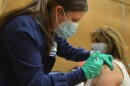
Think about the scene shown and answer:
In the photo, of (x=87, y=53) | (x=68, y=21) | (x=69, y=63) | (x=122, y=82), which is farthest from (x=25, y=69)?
(x=69, y=63)

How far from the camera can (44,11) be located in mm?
1188

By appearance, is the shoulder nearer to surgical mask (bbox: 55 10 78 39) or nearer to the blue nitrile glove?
surgical mask (bbox: 55 10 78 39)

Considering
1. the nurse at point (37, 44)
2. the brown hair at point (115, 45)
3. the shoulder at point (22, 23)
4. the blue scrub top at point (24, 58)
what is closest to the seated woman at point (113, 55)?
the brown hair at point (115, 45)

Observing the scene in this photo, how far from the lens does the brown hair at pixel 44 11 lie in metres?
1.17

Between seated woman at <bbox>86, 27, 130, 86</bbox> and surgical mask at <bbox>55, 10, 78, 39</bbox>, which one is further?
seated woman at <bbox>86, 27, 130, 86</bbox>

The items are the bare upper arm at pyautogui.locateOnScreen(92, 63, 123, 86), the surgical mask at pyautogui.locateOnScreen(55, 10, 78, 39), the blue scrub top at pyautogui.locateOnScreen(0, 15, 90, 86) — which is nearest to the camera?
the blue scrub top at pyautogui.locateOnScreen(0, 15, 90, 86)

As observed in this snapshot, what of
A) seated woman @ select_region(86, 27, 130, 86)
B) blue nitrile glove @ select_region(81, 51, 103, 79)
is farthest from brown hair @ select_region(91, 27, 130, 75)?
blue nitrile glove @ select_region(81, 51, 103, 79)

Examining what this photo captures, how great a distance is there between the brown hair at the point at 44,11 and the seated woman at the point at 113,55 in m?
0.48

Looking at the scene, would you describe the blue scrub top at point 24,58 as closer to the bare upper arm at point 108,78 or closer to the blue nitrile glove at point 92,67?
the blue nitrile glove at point 92,67

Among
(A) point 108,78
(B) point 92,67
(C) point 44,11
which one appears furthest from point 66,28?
(A) point 108,78

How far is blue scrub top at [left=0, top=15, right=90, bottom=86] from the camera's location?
1045 millimetres

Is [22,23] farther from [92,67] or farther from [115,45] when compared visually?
[115,45]

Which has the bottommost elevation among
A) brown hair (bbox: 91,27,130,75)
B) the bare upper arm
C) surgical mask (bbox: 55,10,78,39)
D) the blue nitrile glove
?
the bare upper arm

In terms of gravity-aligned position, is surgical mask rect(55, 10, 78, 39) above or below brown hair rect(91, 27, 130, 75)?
above
